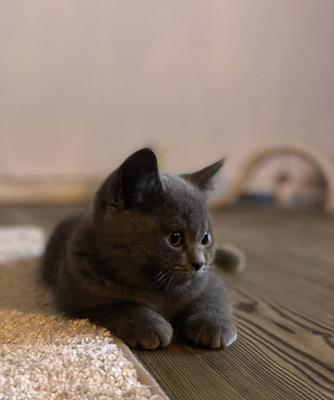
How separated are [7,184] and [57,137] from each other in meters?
0.52

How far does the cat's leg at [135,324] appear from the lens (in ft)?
2.63

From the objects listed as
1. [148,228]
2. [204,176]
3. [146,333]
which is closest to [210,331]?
[146,333]

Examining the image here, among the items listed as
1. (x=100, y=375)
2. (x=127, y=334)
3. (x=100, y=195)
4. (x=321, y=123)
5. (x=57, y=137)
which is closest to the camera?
(x=100, y=375)

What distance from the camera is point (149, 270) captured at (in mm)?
864

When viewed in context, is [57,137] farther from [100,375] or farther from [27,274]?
[100,375]

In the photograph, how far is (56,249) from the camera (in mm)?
1188

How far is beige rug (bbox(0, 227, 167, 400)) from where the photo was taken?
63 cm

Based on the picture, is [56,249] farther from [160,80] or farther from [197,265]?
[160,80]

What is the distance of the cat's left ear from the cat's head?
118 mm

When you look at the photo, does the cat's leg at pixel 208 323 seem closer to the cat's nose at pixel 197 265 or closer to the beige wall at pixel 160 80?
the cat's nose at pixel 197 265

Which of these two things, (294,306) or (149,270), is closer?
(149,270)

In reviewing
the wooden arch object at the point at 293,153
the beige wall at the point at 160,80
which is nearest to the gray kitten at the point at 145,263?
the wooden arch object at the point at 293,153

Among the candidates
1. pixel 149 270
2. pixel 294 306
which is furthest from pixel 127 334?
pixel 294 306

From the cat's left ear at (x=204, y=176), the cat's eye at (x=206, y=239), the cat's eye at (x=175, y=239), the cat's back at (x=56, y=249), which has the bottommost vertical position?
the cat's back at (x=56, y=249)
